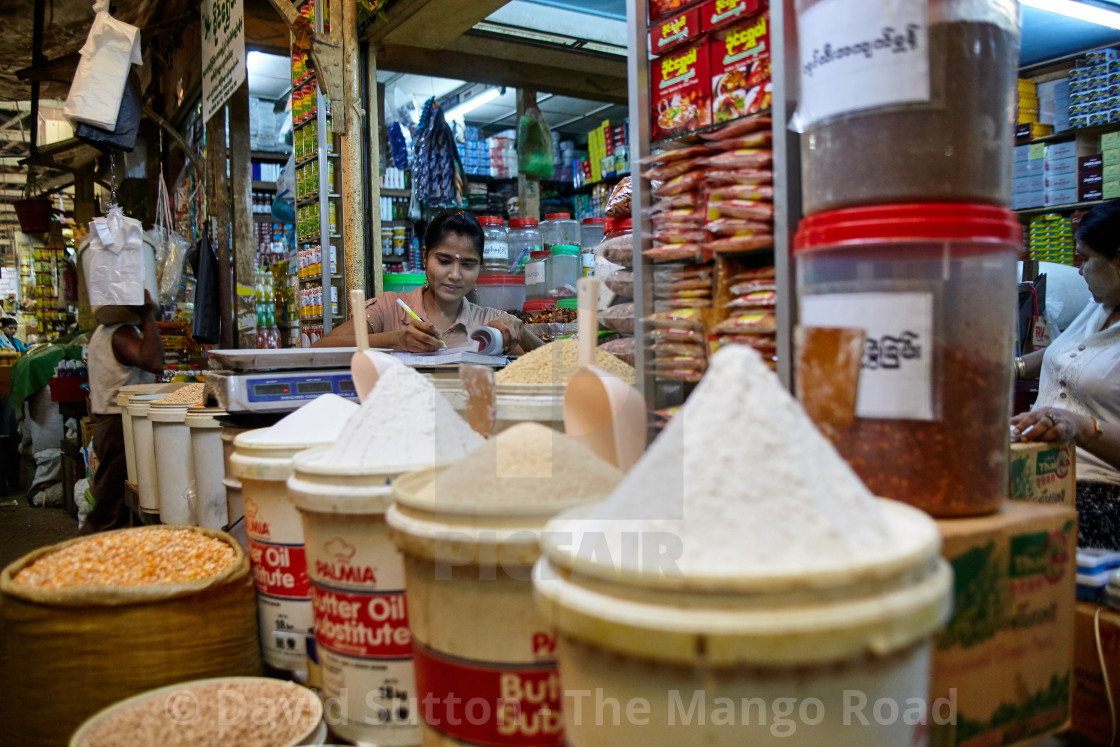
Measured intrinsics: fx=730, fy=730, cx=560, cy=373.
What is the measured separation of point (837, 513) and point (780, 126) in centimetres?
77

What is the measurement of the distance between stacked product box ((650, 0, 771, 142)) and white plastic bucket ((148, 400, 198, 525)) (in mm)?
1977

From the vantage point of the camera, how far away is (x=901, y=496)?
2.81 ft

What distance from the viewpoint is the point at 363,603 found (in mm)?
975

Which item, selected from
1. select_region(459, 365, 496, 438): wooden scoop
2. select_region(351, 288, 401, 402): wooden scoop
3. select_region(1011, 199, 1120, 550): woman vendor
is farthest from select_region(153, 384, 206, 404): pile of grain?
select_region(1011, 199, 1120, 550): woman vendor

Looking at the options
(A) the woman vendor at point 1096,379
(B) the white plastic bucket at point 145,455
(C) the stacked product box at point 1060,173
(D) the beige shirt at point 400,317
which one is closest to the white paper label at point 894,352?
(A) the woman vendor at point 1096,379

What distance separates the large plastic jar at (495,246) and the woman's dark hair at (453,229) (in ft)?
2.07

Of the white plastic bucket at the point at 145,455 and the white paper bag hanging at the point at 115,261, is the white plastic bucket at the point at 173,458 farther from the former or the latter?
the white paper bag hanging at the point at 115,261

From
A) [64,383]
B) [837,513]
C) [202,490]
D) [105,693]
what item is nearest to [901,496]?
[837,513]

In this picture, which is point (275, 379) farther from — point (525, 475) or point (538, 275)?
point (538, 275)

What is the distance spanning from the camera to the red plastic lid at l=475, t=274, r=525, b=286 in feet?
14.4

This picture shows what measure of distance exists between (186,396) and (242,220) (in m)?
2.52

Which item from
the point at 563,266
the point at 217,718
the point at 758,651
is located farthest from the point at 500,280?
the point at 758,651

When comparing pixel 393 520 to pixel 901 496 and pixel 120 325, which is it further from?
pixel 120 325

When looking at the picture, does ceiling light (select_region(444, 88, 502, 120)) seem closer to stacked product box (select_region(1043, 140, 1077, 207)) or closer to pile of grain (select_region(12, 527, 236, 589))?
stacked product box (select_region(1043, 140, 1077, 207))
